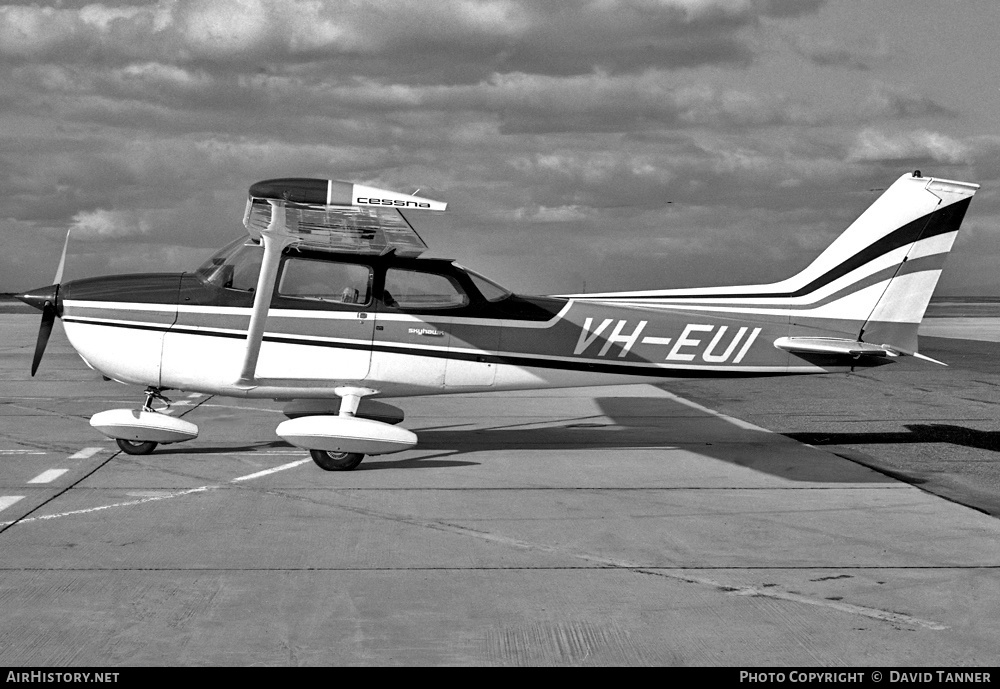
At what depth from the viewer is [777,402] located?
1409 centimetres

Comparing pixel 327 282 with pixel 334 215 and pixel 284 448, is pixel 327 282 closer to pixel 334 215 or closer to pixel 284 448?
pixel 334 215

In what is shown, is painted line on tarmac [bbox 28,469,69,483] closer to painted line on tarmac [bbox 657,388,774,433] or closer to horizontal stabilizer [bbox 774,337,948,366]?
horizontal stabilizer [bbox 774,337,948,366]

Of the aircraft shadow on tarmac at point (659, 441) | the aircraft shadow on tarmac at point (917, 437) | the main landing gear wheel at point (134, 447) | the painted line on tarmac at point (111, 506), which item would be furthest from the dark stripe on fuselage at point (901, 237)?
the main landing gear wheel at point (134, 447)

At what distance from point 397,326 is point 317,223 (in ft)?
4.69

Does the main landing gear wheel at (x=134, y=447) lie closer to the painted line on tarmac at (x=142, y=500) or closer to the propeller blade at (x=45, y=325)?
the propeller blade at (x=45, y=325)

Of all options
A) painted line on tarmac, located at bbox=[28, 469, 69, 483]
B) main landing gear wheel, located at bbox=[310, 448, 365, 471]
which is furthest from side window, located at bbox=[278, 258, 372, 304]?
painted line on tarmac, located at bbox=[28, 469, 69, 483]

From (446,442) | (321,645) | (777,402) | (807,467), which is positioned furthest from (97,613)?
(777,402)

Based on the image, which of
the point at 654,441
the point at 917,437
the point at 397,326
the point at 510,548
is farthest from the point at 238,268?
the point at 917,437

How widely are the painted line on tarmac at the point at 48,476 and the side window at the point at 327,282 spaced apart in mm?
2422

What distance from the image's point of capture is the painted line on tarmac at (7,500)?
710cm

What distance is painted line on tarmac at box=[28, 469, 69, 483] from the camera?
26.2 feet

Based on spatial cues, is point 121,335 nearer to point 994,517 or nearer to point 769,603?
point 769,603

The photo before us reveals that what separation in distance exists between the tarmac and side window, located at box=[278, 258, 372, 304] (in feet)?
4.99
